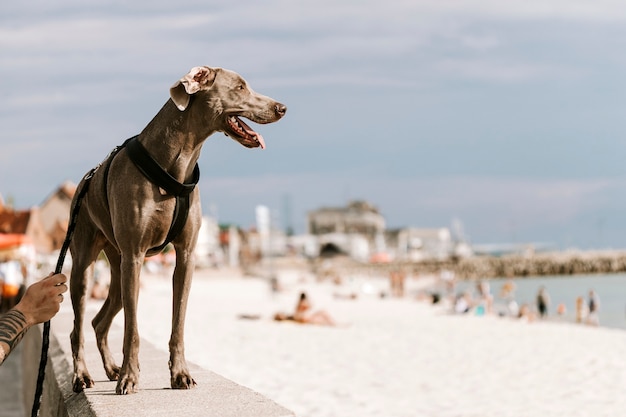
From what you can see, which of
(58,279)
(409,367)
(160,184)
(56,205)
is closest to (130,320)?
(58,279)

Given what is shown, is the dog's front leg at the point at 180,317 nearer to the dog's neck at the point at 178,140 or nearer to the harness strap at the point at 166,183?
the harness strap at the point at 166,183

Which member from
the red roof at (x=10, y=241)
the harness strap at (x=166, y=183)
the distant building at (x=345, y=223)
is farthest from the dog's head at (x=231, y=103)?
the distant building at (x=345, y=223)

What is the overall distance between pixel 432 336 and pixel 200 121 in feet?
48.9

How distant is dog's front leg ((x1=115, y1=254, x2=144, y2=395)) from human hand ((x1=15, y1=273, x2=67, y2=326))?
1.26 ft

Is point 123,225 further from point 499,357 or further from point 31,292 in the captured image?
point 499,357

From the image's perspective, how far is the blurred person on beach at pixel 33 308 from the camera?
3021 mm

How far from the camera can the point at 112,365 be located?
4242mm

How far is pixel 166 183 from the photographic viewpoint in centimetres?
349

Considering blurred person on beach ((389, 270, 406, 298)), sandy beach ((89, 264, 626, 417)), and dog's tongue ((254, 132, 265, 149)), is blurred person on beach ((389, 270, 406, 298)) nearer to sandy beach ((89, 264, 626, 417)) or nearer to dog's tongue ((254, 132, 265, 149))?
sandy beach ((89, 264, 626, 417))

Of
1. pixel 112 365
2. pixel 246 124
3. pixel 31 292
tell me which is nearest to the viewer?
pixel 31 292

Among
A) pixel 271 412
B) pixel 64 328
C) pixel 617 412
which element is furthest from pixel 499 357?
pixel 271 412

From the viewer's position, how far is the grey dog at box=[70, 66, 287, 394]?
11.3ft

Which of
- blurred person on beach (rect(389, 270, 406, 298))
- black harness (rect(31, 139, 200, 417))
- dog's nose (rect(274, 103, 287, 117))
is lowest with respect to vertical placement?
blurred person on beach (rect(389, 270, 406, 298))

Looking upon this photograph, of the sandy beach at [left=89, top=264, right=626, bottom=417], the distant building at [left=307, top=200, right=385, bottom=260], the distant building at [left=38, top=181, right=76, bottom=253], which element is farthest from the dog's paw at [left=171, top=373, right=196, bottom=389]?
the distant building at [left=307, top=200, right=385, bottom=260]
